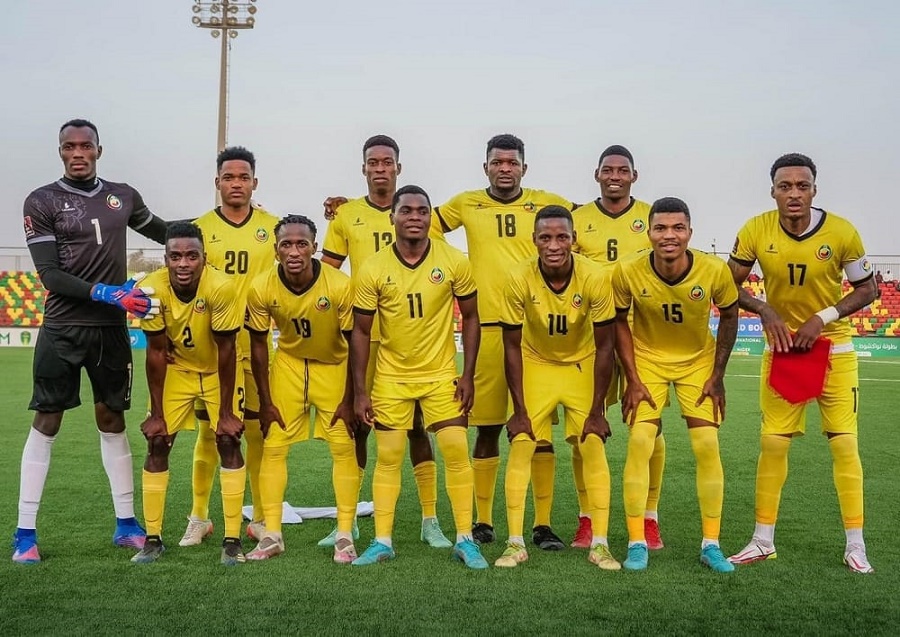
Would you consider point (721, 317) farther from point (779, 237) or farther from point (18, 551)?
point (18, 551)

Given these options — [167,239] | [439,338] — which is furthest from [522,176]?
[167,239]

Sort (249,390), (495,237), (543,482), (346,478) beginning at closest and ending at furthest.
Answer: (346,478), (543,482), (249,390), (495,237)

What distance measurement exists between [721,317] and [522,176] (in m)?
1.64

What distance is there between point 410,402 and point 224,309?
124 centimetres

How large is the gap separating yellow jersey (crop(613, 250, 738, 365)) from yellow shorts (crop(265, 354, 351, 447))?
6.00ft

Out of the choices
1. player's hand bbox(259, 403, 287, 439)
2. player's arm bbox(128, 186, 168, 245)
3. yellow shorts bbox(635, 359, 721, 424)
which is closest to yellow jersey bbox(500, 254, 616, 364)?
yellow shorts bbox(635, 359, 721, 424)

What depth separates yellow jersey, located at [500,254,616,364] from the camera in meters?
5.43

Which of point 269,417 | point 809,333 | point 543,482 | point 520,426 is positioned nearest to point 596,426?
point 520,426

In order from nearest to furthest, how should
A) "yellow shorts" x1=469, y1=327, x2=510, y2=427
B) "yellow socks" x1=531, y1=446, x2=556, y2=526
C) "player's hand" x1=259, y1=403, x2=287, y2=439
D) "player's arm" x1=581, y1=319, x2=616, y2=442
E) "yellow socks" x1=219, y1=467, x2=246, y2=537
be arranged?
"player's arm" x1=581, y1=319, x2=616, y2=442 → "yellow socks" x1=219, y1=467, x2=246, y2=537 → "player's hand" x1=259, y1=403, x2=287, y2=439 → "yellow socks" x1=531, y1=446, x2=556, y2=526 → "yellow shorts" x1=469, y1=327, x2=510, y2=427

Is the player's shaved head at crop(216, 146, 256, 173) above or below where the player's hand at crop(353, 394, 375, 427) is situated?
above

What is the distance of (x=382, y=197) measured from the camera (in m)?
6.30

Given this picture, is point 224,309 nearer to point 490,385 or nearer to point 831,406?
point 490,385

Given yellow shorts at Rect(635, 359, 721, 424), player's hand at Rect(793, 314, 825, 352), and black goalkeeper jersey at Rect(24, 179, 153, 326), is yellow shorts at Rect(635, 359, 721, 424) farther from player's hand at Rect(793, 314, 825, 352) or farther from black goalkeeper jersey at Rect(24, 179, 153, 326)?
black goalkeeper jersey at Rect(24, 179, 153, 326)

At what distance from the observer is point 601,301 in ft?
17.8
